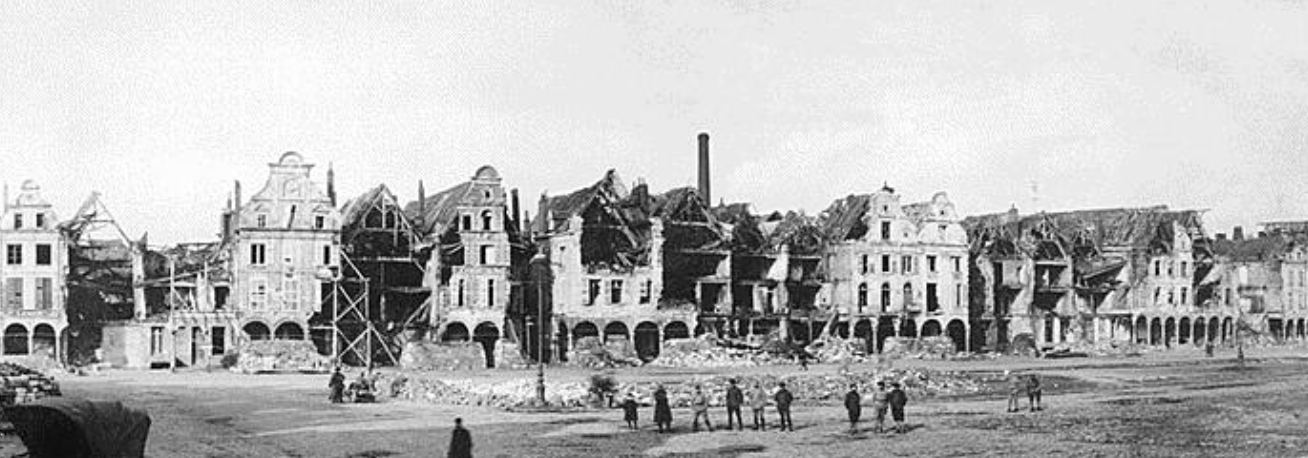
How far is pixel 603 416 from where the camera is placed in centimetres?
4238

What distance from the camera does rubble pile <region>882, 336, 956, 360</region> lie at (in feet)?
289

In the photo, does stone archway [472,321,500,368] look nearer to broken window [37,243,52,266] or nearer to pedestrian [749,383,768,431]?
broken window [37,243,52,266]

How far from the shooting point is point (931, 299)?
9475 centimetres

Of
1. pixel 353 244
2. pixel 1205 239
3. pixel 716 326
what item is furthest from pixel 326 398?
pixel 1205 239

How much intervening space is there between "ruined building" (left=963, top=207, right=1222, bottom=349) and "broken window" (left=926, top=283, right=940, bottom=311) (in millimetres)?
4933

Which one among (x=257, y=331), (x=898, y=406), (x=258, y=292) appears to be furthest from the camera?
(x=257, y=331)

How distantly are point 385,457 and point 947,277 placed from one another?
69.1m

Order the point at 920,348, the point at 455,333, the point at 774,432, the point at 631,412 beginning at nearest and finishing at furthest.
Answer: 1. the point at 774,432
2. the point at 631,412
3. the point at 455,333
4. the point at 920,348

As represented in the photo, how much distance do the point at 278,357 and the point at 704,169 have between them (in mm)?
32377

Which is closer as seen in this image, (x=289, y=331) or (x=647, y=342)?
(x=289, y=331)

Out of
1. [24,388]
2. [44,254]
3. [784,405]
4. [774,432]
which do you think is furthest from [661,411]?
[44,254]

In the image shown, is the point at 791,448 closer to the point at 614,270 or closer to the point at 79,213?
the point at 614,270

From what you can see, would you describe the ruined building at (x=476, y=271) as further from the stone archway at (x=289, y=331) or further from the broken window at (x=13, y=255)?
the broken window at (x=13, y=255)

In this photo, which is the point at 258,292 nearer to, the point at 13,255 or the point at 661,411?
the point at 13,255
